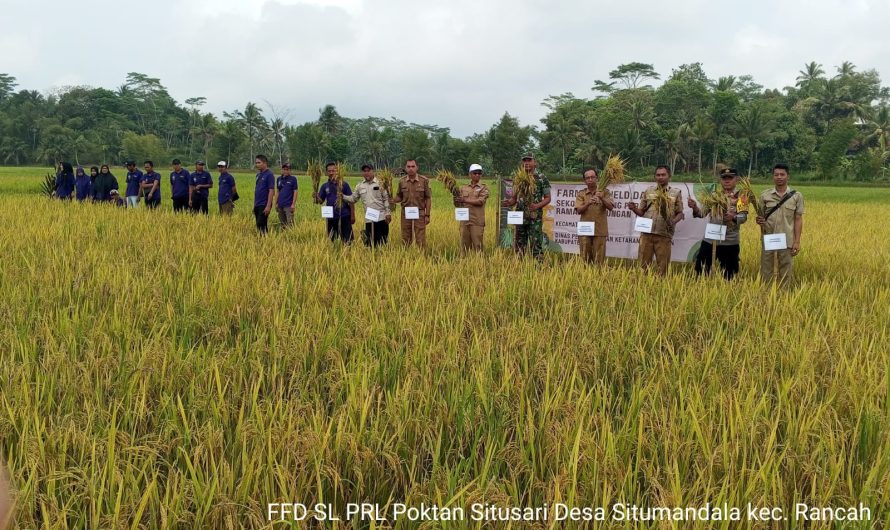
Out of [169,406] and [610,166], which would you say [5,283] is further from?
[610,166]

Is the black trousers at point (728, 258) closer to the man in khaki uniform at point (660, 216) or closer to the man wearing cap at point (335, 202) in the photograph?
the man in khaki uniform at point (660, 216)

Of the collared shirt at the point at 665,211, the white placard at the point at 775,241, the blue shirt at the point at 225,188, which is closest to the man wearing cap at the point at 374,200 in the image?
the collared shirt at the point at 665,211

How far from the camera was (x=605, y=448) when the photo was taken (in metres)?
1.91

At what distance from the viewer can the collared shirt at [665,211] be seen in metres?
6.61

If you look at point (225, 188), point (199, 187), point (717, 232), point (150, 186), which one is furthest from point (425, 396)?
point (150, 186)

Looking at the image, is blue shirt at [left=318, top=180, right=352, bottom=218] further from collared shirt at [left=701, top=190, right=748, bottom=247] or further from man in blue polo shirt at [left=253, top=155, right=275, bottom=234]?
collared shirt at [left=701, top=190, right=748, bottom=247]

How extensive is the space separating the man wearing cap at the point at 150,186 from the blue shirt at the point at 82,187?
7.22 feet

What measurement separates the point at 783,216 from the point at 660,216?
4.21ft

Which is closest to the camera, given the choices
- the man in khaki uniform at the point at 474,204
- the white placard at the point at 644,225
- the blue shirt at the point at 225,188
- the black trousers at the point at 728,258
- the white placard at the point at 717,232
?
the white placard at the point at 717,232

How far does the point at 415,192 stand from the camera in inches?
322

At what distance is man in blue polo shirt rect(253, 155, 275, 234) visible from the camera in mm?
8891

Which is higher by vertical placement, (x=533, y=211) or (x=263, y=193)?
(x=263, y=193)

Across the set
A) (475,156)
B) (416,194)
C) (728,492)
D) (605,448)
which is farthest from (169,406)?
(475,156)

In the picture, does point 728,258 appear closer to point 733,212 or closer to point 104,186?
point 733,212
